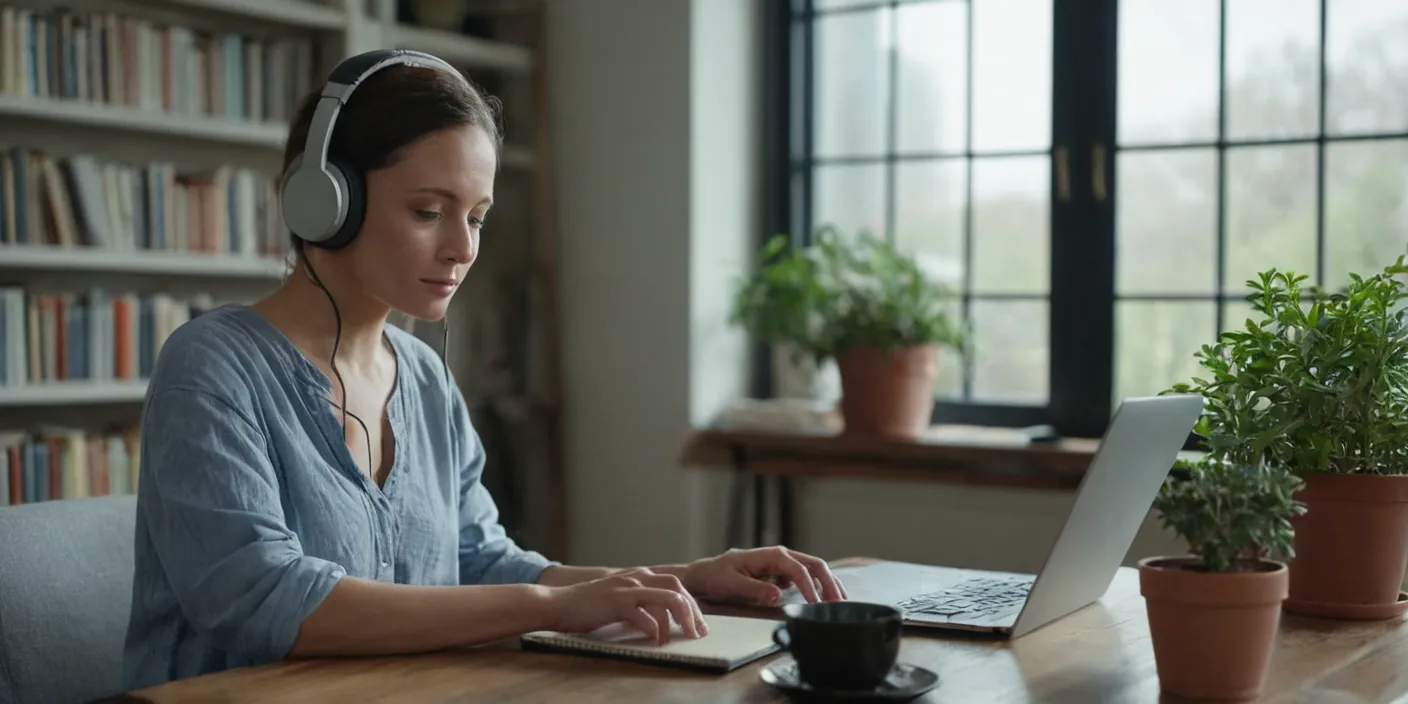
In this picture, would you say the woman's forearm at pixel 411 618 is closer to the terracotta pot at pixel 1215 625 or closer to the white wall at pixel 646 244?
the terracotta pot at pixel 1215 625

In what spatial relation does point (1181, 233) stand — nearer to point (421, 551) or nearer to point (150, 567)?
point (421, 551)

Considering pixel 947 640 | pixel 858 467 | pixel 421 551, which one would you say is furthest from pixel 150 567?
pixel 858 467

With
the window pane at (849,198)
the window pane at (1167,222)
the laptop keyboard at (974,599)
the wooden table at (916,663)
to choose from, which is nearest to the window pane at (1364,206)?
the window pane at (1167,222)

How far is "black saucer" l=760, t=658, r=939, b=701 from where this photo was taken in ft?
3.40

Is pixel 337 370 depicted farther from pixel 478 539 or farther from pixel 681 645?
pixel 681 645

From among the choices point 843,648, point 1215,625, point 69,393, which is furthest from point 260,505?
point 69,393

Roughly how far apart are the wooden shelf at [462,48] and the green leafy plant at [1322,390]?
2.43 metres

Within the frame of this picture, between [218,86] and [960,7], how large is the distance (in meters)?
1.76

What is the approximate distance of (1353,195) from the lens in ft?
9.67

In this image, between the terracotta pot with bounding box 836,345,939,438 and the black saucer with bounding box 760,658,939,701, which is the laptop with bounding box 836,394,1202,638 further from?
the terracotta pot with bounding box 836,345,939,438

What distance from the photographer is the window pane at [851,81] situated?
11.7 feet

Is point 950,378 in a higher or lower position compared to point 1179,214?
lower

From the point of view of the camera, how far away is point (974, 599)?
4.84ft

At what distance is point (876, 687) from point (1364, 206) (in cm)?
232
